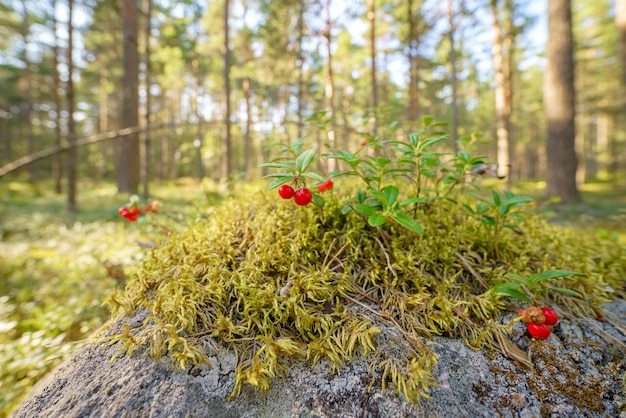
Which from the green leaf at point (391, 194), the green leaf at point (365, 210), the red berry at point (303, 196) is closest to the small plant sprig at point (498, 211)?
the green leaf at point (391, 194)

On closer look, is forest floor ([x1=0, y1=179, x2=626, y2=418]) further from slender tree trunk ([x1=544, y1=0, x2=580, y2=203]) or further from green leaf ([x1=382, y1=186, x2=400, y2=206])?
green leaf ([x1=382, y1=186, x2=400, y2=206])

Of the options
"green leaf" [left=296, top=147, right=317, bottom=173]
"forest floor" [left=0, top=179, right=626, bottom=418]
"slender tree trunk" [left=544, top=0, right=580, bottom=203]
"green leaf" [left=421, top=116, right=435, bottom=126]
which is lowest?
"forest floor" [left=0, top=179, right=626, bottom=418]

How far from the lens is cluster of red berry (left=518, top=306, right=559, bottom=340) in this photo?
118 cm

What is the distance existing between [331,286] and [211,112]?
101ft

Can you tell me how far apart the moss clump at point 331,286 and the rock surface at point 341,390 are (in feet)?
0.17

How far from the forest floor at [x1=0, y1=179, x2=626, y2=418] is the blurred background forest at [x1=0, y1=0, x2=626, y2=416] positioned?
0.09ft

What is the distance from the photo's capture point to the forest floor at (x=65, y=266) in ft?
7.70

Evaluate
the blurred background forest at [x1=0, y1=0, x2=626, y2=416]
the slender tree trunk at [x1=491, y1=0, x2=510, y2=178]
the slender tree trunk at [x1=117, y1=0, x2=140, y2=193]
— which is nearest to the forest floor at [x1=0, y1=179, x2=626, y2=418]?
the blurred background forest at [x1=0, y1=0, x2=626, y2=416]

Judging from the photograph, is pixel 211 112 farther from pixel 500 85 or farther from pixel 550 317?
pixel 550 317

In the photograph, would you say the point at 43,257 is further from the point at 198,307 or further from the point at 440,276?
the point at 440,276

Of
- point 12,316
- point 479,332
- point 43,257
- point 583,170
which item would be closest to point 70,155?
point 43,257

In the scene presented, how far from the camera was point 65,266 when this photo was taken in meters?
4.68

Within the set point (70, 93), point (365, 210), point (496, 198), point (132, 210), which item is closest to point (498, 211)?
point (496, 198)

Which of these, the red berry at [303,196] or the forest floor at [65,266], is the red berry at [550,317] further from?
the forest floor at [65,266]
